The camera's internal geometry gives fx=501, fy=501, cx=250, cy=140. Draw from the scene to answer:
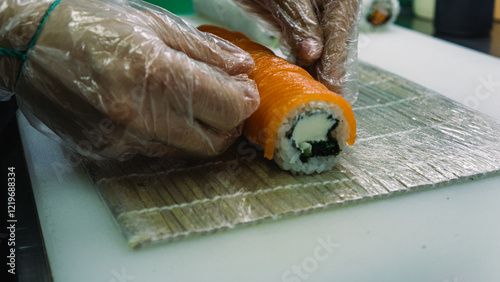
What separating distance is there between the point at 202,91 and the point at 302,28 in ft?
2.00

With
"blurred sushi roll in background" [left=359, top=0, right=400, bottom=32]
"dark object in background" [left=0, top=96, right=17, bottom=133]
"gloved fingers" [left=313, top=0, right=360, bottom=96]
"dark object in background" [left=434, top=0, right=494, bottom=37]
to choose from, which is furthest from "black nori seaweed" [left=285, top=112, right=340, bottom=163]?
"dark object in background" [left=434, top=0, right=494, bottom=37]

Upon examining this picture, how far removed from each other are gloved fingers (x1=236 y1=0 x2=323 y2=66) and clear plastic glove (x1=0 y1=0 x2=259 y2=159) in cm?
43

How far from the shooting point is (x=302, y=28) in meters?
A: 1.66

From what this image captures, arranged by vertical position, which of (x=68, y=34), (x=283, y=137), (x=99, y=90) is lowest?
(x=283, y=137)

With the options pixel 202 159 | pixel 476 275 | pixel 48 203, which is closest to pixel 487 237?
pixel 476 275

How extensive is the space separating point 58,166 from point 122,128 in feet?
1.12

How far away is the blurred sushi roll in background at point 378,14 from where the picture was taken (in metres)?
2.73

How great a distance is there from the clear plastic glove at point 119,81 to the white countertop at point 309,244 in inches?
8.1

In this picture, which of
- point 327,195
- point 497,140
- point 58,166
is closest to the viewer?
point 327,195

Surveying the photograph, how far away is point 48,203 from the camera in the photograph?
4.08 feet

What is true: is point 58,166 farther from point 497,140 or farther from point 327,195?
point 497,140

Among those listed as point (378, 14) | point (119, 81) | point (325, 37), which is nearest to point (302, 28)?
point (325, 37)

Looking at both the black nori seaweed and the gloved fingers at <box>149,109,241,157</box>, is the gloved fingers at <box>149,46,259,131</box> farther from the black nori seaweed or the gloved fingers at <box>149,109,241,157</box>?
the black nori seaweed

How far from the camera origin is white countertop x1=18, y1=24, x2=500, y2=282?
1.05m
